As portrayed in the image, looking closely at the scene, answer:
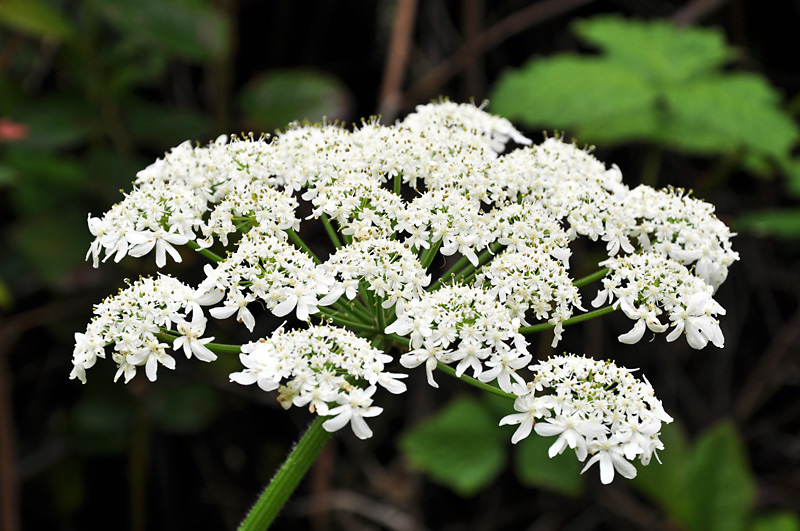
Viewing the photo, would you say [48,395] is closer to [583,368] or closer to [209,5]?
[209,5]

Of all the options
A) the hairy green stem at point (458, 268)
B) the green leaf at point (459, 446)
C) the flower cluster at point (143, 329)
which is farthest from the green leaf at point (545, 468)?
the flower cluster at point (143, 329)

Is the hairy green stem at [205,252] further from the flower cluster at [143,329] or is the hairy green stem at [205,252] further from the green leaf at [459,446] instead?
the green leaf at [459,446]

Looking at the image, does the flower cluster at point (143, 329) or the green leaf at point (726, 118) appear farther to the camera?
the green leaf at point (726, 118)

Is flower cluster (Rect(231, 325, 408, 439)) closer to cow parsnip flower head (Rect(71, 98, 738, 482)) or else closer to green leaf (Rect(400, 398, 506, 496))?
cow parsnip flower head (Rect(71, 98, 738, 482))

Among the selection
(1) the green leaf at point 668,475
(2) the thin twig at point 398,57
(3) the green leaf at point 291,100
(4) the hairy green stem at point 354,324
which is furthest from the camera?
(2) the thin twig at point 398,57

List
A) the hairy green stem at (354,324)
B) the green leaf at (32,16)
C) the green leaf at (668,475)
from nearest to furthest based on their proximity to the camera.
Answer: the hairy green stem at (354,324), the green leaf at (32,16), the green leaf at (668,475)

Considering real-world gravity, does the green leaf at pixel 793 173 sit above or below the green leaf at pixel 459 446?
above

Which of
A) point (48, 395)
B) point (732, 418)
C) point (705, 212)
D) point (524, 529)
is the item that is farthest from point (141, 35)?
point (732, 418)
